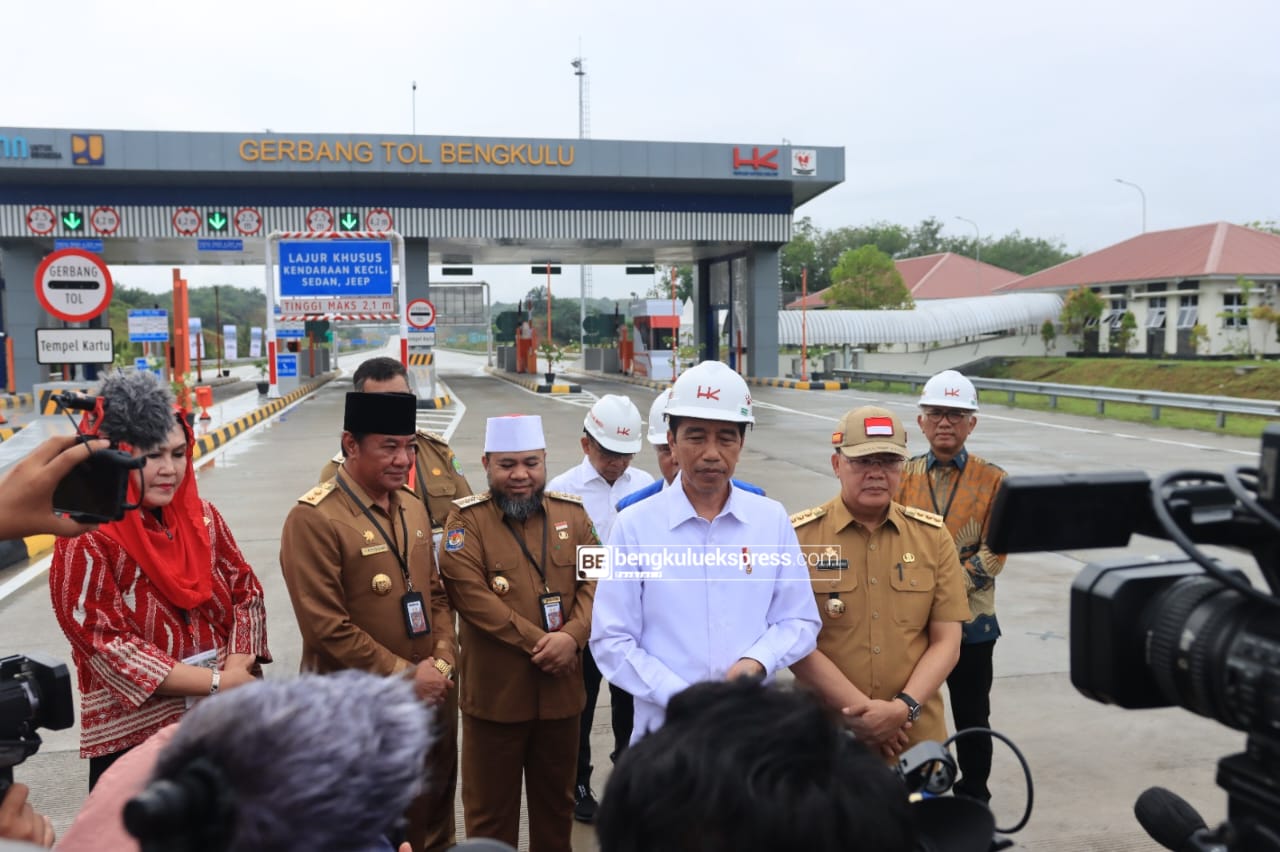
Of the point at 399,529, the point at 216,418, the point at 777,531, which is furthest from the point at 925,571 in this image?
the point at 216,418

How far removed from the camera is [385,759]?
1.15 metres

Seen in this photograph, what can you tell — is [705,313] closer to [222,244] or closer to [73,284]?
[222,244]

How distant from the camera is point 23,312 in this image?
26.0 m

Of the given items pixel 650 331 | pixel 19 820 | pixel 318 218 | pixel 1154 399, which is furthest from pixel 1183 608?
pixel 650 331

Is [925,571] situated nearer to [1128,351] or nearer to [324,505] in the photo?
[324,505]

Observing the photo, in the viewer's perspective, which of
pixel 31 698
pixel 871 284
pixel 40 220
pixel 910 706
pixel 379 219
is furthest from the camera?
pixel 871 284

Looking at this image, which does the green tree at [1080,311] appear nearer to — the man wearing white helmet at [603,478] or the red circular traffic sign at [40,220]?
the red circular traffic sign at [40,220]

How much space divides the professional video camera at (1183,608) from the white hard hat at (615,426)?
2.87 meters

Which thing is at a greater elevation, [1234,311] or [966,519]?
[1234,311]

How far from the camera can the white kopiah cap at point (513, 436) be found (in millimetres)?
3416

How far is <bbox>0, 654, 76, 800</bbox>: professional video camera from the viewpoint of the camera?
176cm

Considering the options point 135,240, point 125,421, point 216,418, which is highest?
point 135,240

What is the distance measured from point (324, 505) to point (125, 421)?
2.28 ft

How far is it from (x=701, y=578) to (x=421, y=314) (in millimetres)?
19256
